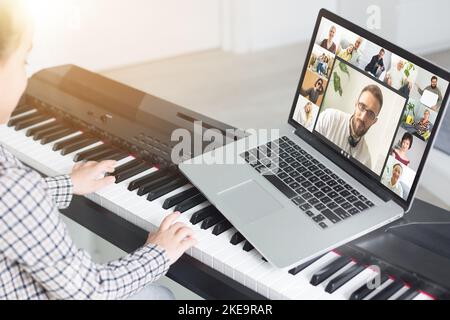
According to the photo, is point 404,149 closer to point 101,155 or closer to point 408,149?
point 408,149

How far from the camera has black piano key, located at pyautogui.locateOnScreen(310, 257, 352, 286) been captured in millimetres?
1351

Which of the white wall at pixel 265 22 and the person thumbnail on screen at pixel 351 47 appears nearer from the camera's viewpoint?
the person thumbnail on screen at pixel 351 47

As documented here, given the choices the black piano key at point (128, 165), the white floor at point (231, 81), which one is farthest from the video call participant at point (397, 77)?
the white floor at point (231, 81)

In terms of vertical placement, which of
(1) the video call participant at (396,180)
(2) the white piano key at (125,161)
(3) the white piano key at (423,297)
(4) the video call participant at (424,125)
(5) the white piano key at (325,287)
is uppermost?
(4) the video call participant at (424,125)

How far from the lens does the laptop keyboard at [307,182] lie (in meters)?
1.50

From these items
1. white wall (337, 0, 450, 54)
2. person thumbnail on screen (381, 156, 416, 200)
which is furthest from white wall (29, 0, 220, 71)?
person thumbnail on screen (381, 156, 416, 200)

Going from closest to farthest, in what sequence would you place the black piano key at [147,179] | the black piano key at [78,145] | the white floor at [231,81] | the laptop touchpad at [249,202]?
the laptop touchpad at [249,202] → the black piano key at [147,179] → the black piano key at [78,145] → the white floor at [231,81]

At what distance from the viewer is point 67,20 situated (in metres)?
4.21

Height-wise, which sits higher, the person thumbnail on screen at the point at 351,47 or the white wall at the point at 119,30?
the person thumbnail on screen at the point at 351,47

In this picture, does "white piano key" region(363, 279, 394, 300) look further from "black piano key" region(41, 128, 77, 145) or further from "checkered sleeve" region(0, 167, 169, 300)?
"black piano key" region(41, 128, 77, 145)

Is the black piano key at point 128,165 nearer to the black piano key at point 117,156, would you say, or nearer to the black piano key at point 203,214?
the black piano key at point 117,156

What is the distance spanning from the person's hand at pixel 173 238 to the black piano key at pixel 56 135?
25.0 inches

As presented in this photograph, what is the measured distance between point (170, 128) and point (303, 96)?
1.18ft

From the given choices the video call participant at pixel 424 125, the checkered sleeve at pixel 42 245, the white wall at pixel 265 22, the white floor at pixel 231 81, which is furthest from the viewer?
the white wall at pixel 265 22
